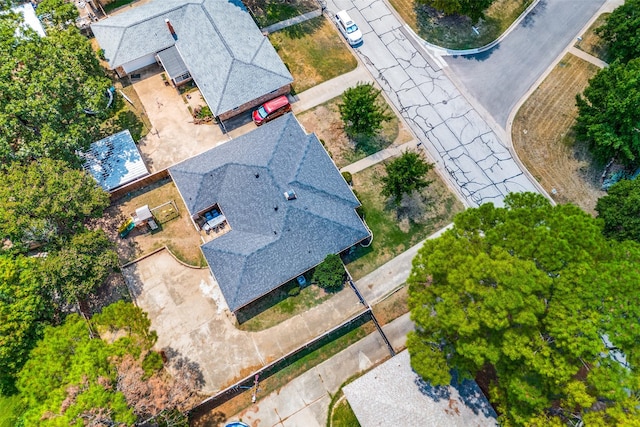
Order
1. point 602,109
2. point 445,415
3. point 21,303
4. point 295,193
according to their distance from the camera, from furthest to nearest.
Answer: point 602,109
point 295,193
point 445,415
point 21,303

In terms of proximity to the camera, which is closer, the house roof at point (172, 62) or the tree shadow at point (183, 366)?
the tree shadow at point (183, 366)

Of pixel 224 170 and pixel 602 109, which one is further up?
pixel 224 170

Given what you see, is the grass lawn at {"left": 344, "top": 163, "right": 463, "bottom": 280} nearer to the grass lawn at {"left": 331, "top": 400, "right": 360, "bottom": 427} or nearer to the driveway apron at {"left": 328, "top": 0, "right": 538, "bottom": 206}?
the driveway apron at {"left": 328, "top": 0, "right": 538, "bottom": 206}

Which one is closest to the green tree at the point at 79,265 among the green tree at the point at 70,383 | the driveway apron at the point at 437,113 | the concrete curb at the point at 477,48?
the green tree at the point at 70,383

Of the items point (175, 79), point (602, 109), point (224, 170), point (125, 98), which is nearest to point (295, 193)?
point (224, 170)

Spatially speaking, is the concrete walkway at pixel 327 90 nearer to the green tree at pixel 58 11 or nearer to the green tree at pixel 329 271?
the green tree at pixel 329 271

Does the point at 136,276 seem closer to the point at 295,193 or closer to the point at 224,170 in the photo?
the point at 224,170
